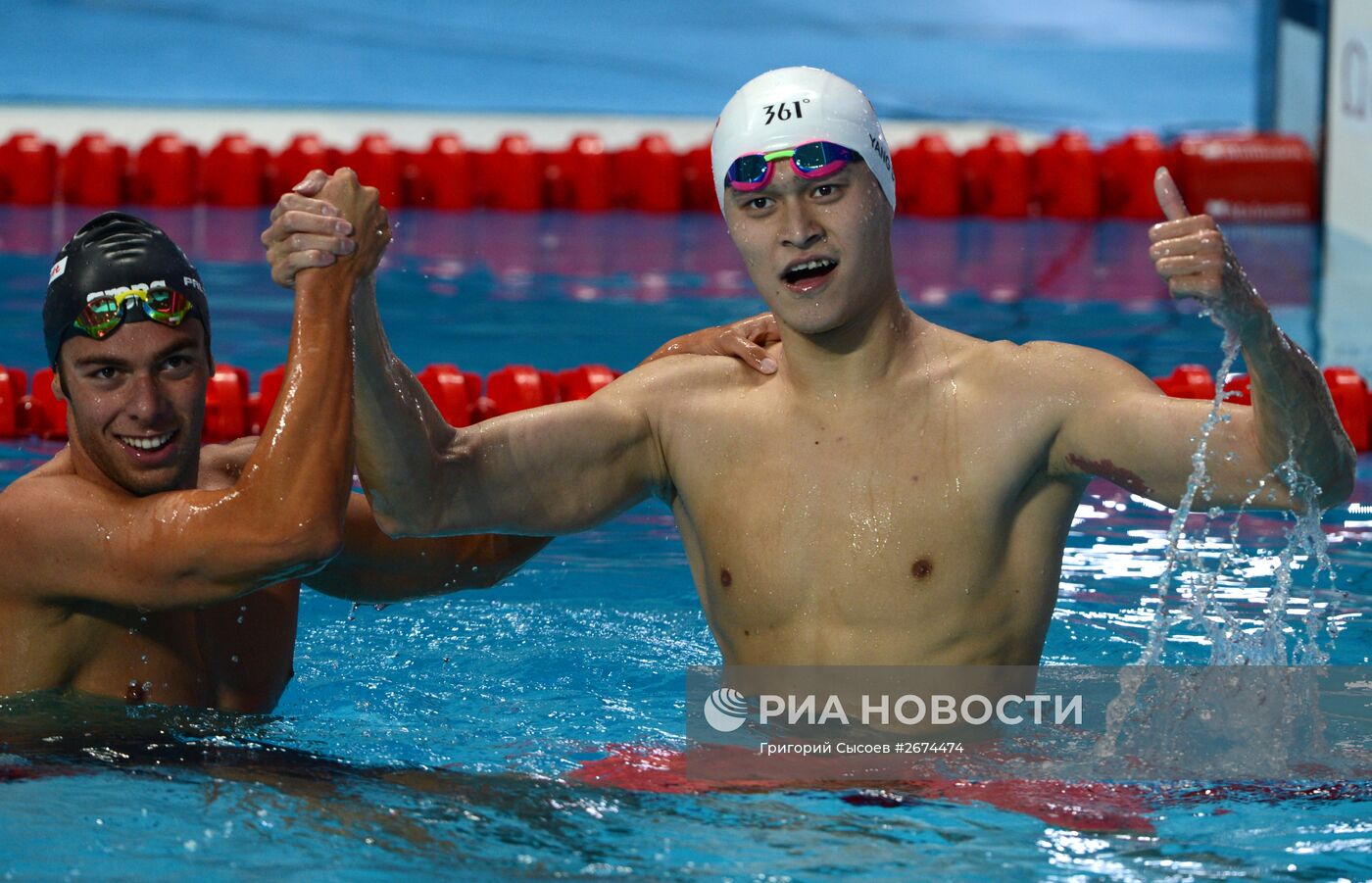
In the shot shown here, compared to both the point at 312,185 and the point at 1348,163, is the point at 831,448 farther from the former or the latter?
the point at 1348,163

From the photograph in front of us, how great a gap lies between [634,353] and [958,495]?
14.1 ft

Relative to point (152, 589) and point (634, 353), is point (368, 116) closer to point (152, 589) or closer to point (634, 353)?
point (634, 353)

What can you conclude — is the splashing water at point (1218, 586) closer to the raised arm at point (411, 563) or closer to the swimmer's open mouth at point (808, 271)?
the swimmer's open mouth at point (808, 271)

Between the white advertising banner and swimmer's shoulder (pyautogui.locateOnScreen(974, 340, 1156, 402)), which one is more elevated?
the white advertising banner

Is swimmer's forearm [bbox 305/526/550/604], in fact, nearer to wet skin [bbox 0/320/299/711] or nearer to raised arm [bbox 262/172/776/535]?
wet skin [bbox 0/320/299/711]

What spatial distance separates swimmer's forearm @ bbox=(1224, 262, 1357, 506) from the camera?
277 centimetres

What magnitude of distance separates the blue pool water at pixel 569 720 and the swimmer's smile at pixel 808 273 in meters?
0.88

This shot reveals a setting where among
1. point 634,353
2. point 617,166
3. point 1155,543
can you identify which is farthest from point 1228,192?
point 1155,543

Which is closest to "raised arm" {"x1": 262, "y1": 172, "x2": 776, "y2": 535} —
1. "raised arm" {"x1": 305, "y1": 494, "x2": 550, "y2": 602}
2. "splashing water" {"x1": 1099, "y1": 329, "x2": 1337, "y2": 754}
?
"raised arm" {"x1": 305, "y1": 494, "x2": 550, "y2": 602}

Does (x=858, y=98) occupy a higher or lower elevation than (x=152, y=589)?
higher

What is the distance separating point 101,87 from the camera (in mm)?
14250

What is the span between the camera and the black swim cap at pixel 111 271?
3205 millimetres

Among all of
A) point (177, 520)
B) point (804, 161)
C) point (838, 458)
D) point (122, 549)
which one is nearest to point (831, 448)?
point (838, 458)

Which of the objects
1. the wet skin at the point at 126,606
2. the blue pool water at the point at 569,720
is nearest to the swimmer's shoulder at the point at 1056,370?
the blue pool water at the point at 569,720
